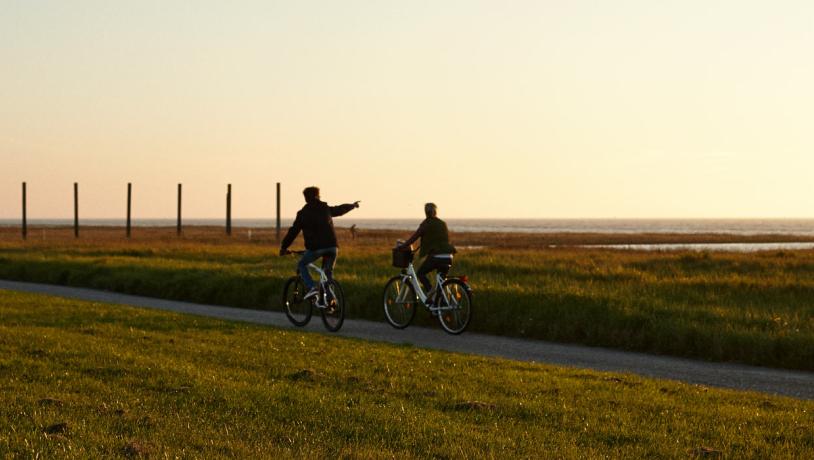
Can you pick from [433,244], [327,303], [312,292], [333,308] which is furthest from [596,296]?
[312,292]

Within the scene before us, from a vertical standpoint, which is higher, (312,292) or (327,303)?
(312,292)

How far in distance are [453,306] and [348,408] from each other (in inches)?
334

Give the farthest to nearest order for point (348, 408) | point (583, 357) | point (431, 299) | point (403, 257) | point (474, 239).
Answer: point (474, 239) < point (403, 257) < point (431, 299) < point (583, 357) < point (348, 408)

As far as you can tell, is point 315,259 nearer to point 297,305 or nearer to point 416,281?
point 297,305

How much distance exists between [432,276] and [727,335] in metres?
10.9

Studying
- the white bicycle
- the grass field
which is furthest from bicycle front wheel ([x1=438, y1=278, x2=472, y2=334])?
the grass field

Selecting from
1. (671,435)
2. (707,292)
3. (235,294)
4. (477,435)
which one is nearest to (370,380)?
(477,435)

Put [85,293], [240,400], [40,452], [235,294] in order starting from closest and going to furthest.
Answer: [40,452] → [240,400] → [235,294] → [85,293]

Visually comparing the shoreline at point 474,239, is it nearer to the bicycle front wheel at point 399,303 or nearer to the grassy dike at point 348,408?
the bicycle front wheel at point 399,303

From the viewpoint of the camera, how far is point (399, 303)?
17.9 m

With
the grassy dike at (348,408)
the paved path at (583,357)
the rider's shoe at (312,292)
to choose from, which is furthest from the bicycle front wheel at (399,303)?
the grassy dike at (348,408)

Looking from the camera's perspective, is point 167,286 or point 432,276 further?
point 167,286

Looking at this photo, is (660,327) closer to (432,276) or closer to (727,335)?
(727,335)

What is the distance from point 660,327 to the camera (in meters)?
15.9
